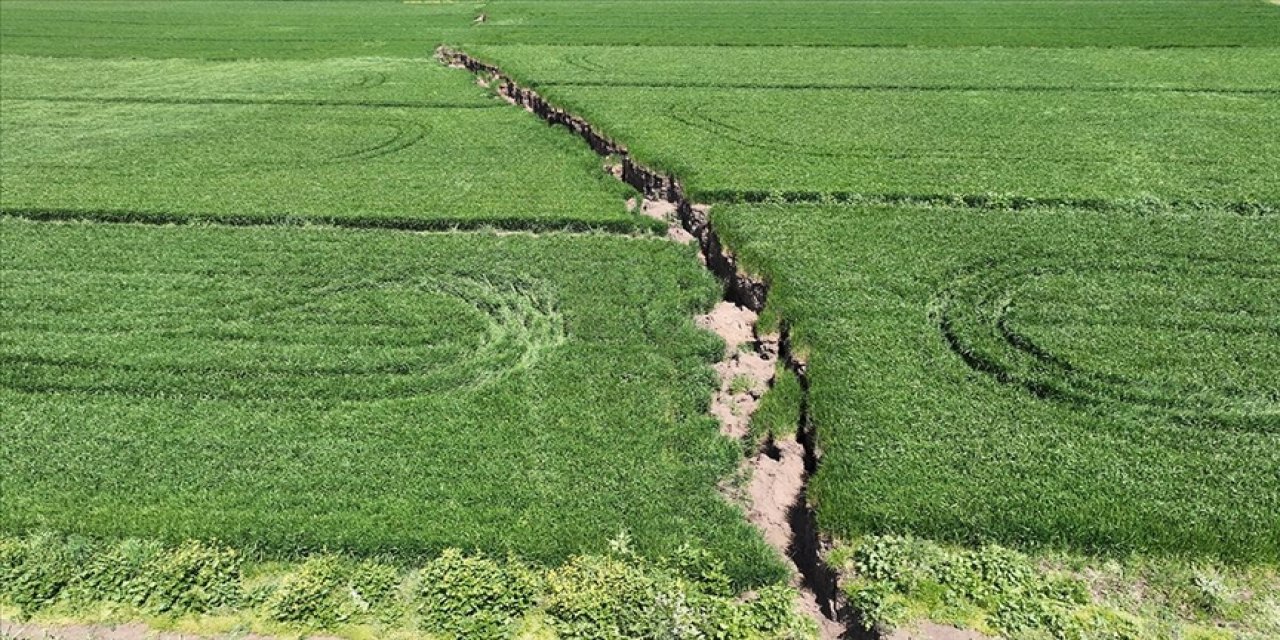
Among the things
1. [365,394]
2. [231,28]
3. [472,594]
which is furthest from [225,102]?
[472,594]

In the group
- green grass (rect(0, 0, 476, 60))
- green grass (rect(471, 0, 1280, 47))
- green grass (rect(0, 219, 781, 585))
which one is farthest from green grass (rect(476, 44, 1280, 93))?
green grass (rect(0, 219, 781, 585))

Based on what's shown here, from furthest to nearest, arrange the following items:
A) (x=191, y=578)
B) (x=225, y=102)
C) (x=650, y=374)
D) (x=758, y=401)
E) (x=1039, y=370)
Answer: (x=225, y=102) < (x=650, y=374) < (x=758, y=401) < (x=1039, y=370) < (x=191, y=578)

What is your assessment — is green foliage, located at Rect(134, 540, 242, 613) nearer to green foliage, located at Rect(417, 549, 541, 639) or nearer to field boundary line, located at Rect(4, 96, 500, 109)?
green foliage, located at Rect(417, 549, 541, 639)

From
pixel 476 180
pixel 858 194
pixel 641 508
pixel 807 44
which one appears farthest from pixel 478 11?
pixel 641 508

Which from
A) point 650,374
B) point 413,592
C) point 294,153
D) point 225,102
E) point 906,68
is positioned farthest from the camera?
point 906,68

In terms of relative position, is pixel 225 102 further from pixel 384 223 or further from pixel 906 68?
pixel 906 68

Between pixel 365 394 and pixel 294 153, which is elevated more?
pixel 294 153

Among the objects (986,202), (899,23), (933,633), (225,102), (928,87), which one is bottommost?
(933,633)
